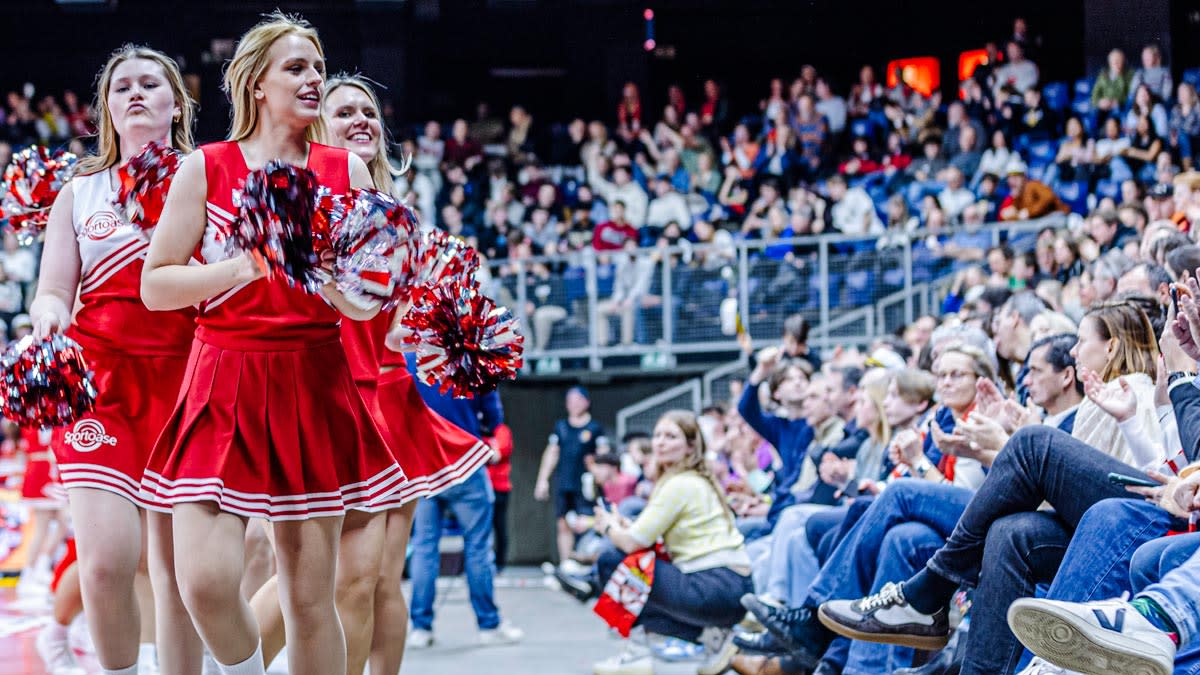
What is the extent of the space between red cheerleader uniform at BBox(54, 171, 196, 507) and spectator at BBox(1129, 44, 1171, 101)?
28.3 feet

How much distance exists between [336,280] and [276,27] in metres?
0.65

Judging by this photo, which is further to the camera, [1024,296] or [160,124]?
[1024,296]

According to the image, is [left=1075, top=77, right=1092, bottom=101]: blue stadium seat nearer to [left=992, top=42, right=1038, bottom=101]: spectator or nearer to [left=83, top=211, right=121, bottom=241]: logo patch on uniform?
[left=992, top=42, right=1038, bottom=101]: spectator

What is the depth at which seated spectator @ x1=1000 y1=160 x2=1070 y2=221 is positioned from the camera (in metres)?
10.2

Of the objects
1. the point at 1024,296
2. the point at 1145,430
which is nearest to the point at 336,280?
the point at 1145,430

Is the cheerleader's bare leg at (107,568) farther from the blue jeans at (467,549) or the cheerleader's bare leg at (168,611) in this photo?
the blue jeans at (467,549)

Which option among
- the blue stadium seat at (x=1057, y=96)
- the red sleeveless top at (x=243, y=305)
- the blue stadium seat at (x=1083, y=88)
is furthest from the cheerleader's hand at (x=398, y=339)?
the blue stadium seat at (x=1057, y=96)

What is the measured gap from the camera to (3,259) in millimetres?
12766

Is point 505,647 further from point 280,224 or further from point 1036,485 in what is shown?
point 280,224

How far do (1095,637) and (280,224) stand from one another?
5.62 ft

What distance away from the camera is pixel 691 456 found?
18.9 feet

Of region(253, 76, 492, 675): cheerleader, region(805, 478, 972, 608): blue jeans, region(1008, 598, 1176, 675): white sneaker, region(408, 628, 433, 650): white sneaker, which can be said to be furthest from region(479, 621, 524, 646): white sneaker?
region(1008, 598, 1176, 675): white sneaker

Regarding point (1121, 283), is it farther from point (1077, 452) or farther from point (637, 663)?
point (637, 663)

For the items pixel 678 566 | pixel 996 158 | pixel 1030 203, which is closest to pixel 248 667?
pixel 678 566
